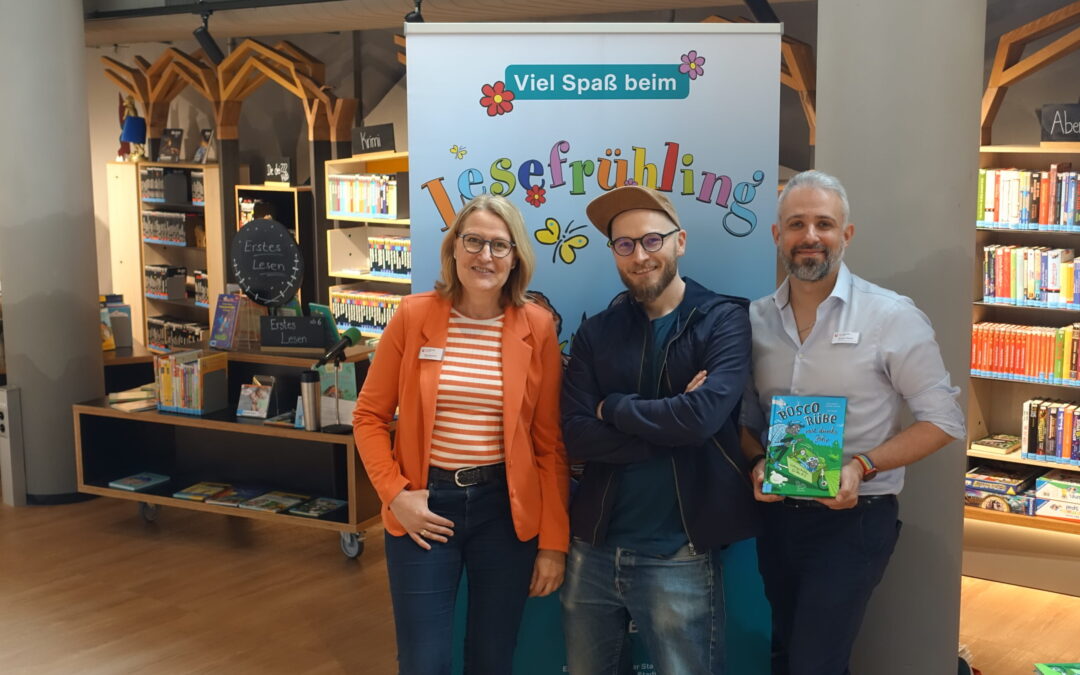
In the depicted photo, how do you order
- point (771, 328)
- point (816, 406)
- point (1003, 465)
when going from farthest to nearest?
point (1003, 465)
point (771, 328)
point (816, 406)

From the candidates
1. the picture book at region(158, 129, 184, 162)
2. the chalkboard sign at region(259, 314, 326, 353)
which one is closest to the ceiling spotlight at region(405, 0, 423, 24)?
the chalkboard sign at region(259, 314, 326, 353)

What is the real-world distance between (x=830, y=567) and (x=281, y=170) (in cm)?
722

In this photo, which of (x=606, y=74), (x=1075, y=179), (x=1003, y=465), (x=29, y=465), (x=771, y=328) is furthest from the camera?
(x=29, y=465)

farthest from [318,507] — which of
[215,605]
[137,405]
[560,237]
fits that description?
[560,237]

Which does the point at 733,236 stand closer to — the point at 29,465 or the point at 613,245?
the point at 613,245

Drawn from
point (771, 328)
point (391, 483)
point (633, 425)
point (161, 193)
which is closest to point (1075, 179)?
point (771, 328)

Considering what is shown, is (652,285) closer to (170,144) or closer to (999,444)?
(999,444)

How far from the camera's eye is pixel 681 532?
9.20 feet

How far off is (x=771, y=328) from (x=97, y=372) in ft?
17.6

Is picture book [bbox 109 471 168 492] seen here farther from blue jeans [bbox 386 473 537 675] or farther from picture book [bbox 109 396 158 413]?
blue jeans [bbox 386 473 537 675]

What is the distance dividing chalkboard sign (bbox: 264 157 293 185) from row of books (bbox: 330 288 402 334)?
1109 millimetres

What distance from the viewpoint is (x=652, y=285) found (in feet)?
9.21

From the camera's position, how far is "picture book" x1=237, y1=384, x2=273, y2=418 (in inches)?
237

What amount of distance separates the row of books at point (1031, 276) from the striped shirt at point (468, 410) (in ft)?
12.2
